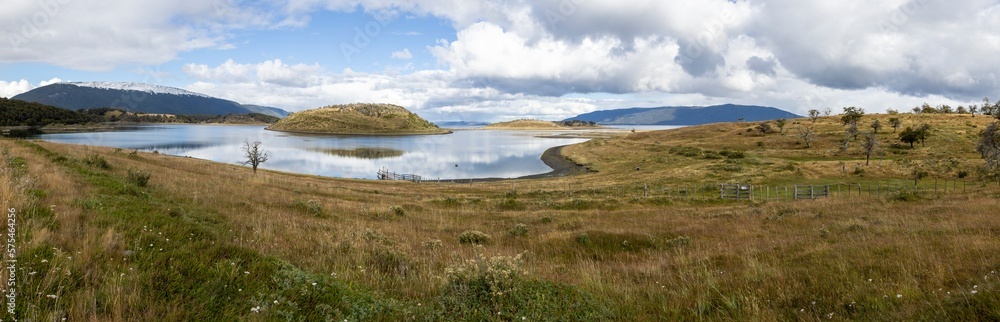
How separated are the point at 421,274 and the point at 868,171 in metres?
67.3

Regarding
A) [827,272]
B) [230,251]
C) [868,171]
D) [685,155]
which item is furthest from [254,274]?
[685,155]

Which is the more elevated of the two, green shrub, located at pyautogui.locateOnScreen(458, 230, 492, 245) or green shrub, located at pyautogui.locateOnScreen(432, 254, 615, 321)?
green shrub, located at pyautogui.locateOnScreen(432, 254, 615, 321)

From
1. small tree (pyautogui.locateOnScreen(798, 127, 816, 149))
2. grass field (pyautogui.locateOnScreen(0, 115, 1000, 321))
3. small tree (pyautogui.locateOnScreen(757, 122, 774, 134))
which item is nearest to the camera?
grass field (pyautogui.locateOnScreen(0, 115, 1000, 321))

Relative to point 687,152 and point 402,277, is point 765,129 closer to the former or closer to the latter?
point 687,152

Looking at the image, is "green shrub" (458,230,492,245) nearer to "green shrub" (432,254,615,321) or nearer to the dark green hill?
"green shrub" (432,254,615,321)

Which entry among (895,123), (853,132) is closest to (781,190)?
(853,132)

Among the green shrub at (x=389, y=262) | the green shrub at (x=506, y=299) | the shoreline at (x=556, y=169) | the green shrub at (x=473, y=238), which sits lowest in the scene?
the shoreline at (x=556, y=169)

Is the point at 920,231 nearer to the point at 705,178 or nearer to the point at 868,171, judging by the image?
the point at 705,178

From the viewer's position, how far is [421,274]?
740 cm

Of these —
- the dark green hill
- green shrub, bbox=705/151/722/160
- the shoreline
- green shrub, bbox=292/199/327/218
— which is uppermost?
the dark green hill

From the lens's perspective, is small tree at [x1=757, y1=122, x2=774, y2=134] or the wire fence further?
small tree at [x1=757, y1=122, x2=774, y2=134]

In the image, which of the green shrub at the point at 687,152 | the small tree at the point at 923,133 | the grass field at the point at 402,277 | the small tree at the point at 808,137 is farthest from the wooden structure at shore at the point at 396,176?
the small tree at the point at 923,133

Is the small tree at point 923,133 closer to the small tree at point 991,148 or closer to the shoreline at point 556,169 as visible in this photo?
the small tree at point 991,148

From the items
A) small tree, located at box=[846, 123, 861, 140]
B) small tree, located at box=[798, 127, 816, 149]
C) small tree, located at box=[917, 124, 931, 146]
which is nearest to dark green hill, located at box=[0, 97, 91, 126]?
small tree, located at box=[798, 127, 816, 149]
